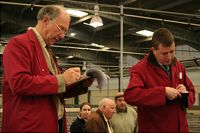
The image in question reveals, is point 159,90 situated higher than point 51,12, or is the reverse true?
point 51,12

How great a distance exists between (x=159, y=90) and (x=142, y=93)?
11 cm

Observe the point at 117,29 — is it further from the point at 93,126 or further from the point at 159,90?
the point at 159,90

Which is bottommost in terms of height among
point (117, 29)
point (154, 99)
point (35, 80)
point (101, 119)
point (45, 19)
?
point (101, 119)

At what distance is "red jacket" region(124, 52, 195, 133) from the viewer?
83.8 inches

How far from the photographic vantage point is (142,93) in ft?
7.06

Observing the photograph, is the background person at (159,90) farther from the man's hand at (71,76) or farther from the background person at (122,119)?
the background person at (122,119)

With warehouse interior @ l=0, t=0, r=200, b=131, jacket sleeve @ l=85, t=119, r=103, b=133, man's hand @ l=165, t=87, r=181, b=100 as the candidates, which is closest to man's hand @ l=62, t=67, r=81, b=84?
Answer: man's hand @ l=165, t=87, r=181, b=100

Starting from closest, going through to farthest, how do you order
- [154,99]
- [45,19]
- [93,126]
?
[45,19] < [154,99] < [93,126]

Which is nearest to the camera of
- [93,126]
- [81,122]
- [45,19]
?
[45,19]

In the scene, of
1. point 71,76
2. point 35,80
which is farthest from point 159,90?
point 35,80

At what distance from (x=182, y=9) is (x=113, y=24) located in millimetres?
2629

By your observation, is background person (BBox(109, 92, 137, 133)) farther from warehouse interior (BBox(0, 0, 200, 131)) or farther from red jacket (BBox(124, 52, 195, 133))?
red jacket (BBox(124, 52, 195, 133))

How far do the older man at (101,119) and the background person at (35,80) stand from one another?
211 cm

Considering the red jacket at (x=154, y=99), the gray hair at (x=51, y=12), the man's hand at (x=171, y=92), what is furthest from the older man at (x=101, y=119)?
the gray hair at (x=51, y=12)
